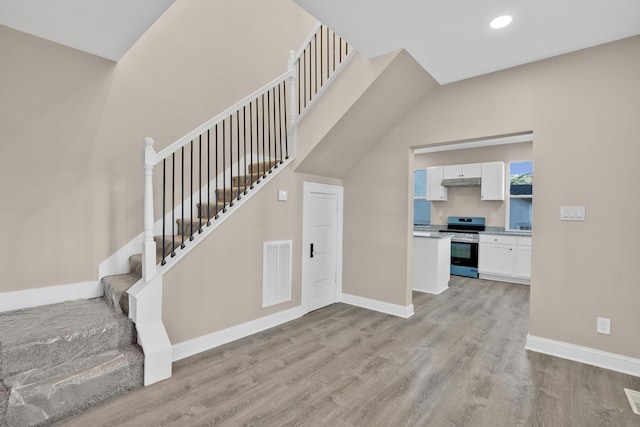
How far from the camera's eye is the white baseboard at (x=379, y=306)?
4.00 meters

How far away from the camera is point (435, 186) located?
7.16 m

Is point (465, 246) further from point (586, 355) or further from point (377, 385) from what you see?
point (377, 385)

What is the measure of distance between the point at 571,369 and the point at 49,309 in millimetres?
4650

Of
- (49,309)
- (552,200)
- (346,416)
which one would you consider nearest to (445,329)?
(552,200)

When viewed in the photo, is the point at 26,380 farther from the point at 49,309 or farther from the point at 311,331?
the point at 311,331

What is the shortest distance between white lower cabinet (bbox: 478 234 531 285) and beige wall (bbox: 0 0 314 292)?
5.69 meters

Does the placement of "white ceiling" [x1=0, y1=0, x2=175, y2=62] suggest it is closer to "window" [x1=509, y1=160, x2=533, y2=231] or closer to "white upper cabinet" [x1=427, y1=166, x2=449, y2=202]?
"white upper cabinet" [x1=427, y1=166, x2=449, y2=202]

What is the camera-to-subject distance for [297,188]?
3910mm

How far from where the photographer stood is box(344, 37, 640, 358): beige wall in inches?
105

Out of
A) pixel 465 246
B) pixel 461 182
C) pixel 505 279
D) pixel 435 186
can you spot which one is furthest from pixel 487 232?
pixel 435 186

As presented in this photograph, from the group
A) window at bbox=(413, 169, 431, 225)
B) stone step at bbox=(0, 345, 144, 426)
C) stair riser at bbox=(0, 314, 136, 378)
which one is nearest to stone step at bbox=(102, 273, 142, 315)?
stair riser at bbox=(0, 314, 136, 378)

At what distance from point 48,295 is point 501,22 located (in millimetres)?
4664

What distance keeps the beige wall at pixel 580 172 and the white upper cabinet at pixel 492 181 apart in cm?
347

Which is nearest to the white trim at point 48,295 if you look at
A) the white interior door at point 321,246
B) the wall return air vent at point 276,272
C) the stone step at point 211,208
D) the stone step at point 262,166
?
the stone step at point 211,208
